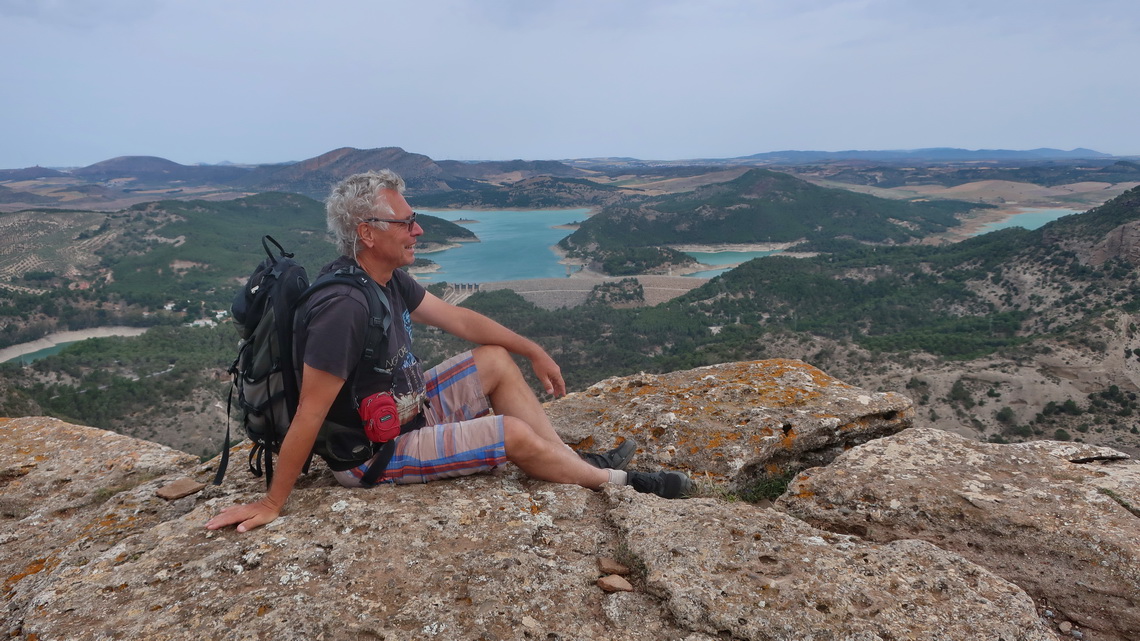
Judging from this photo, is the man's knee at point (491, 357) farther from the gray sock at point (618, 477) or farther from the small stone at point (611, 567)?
the small stone at point (611, 567)

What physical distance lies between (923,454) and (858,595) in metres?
1.82

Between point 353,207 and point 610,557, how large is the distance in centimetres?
216

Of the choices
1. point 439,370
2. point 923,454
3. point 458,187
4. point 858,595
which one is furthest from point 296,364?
point 458,187

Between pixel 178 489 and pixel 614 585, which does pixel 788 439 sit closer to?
pixel 614 585

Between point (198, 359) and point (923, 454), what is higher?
point (923, 454)

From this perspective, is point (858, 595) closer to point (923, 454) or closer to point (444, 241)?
point (923, 454)

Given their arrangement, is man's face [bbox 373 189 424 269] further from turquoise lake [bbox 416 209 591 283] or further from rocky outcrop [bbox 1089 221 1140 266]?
turquoise lake [bbox 416 209 591 283]

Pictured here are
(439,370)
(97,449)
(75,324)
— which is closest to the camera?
(439,370)

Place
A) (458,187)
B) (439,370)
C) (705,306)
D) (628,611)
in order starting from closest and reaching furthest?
1. (628,611)
2. (439,370)
3. (705,306)
4. (458,187)

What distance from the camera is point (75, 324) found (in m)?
63.0

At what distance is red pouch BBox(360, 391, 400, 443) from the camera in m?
2.88

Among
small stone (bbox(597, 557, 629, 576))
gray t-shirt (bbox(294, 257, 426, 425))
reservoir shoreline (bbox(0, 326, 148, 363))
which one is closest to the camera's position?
small stone (bbox(597, 557, 629, 576))

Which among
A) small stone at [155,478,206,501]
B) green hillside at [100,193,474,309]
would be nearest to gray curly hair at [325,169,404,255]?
small stone at [155,478,206,501]

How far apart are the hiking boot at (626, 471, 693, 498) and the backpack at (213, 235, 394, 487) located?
1586 millimetres
